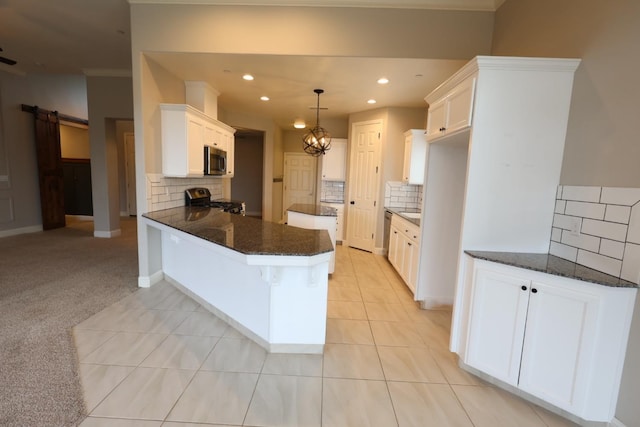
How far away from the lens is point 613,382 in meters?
1.60

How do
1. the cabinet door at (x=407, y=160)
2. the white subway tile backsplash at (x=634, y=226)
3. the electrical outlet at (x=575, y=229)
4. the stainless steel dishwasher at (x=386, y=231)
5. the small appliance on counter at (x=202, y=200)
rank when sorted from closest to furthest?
the white subway tile backsplash at (x=634, y=226) → the electrical outlet at (x=575, y=229) → the small appliance on counter at (x=202, y=200) → the cabinet door at (x=407, y=160) → the stainless steel dishwasher at (x=386, y=231)

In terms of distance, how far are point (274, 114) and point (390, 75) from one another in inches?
130

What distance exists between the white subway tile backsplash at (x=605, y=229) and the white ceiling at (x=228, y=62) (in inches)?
81.8

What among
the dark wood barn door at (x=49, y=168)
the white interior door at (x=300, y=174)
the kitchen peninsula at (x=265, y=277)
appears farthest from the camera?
the white interior door at (x=300, y=174)

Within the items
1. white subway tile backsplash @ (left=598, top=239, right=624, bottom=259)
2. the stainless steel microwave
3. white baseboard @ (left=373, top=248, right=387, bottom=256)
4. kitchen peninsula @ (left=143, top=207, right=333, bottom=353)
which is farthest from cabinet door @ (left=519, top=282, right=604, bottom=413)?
the stainless steel microwave

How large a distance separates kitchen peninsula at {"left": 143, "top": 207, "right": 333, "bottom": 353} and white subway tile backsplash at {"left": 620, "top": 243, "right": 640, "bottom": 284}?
167 cm

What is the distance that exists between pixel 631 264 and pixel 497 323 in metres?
0.77

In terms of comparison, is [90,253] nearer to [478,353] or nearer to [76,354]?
[76,354]

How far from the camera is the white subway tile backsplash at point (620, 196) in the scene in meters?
1.55

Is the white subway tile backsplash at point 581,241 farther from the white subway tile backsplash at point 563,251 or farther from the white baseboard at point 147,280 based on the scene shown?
the white baseboard at point 147,280

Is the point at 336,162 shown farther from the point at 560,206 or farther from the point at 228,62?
the point at 560,206

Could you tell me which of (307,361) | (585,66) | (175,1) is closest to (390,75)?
(585,66)

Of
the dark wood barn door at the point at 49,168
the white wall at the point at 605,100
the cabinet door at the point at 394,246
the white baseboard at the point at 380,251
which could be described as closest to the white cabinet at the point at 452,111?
the white wall at the point at 605,100

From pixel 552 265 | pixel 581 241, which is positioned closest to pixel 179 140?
pixel 552 265
